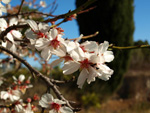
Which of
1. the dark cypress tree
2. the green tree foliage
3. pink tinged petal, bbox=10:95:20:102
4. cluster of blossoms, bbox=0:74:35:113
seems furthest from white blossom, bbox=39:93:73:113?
the green tree foliage

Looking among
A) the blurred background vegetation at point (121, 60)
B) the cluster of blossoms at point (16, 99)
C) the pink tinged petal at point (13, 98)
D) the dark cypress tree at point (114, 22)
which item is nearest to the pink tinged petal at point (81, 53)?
the cluster of blossoms at point (16, 99)

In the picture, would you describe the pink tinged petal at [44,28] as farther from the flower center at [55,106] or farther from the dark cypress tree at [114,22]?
the dark cypress tree at [114,22]

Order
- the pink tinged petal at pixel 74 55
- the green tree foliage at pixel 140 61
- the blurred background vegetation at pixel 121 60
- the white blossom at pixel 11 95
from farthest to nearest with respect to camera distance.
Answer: the green tree foliage at pixel 140 61 < the blurred background vegetation at pixel 121 60 < the white blossom at pixel 11 95 < the pink tinged petal at pixel 74 55

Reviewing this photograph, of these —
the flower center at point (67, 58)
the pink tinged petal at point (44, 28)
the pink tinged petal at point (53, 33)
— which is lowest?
the flower center at point (67, 58)

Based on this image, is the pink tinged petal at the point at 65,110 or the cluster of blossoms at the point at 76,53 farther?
the pink tinged petal at the point at 65,110

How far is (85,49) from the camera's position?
62 centimetres

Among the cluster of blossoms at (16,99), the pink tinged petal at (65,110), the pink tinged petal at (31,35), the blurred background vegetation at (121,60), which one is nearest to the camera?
the pink tinged petal at (31,35)

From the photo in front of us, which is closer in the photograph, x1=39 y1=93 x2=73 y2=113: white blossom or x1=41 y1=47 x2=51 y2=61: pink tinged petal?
x1=41 y1=47 x2=51 y2=61: pink tinged petal

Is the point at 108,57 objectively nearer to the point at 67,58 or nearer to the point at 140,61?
the point at 67,58

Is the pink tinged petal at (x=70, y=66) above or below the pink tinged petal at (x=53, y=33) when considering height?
below

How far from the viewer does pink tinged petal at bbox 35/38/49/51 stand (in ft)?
2.06

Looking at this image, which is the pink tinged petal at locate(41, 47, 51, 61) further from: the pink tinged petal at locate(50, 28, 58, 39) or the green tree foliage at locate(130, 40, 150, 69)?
the green tree foliage at locate(130, 40, 150, 69)

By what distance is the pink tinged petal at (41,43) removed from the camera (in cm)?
63

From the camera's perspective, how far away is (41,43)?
635mm
